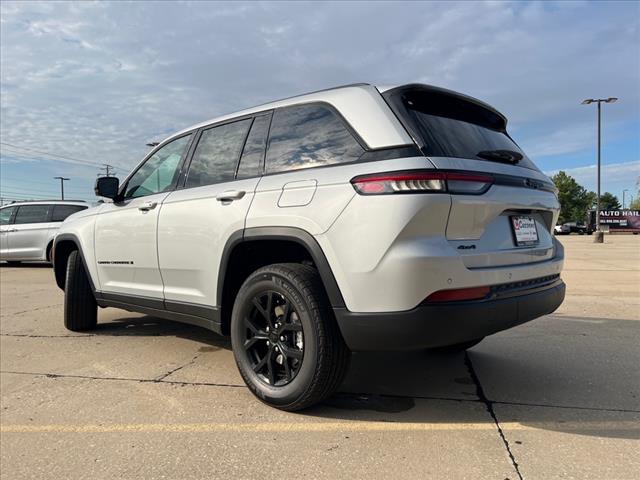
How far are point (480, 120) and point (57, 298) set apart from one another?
23.4ft

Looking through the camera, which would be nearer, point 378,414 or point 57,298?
point 378,414

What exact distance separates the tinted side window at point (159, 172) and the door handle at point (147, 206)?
0.46ft

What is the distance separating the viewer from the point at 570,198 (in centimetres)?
8625

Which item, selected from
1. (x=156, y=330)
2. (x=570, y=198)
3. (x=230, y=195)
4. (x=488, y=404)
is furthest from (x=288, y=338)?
(x=570, y=198)

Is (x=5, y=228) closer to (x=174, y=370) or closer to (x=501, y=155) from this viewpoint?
(x=174, y=370)

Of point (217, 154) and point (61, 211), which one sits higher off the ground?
point (217, 154)

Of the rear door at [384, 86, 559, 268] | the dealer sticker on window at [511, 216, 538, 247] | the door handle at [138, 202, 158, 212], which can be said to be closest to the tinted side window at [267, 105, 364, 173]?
the rear door at [384, 86, 559, 268]

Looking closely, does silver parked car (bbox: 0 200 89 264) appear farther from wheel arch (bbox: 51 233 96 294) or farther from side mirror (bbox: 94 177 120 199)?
side mirror (bbox: 94 177 120 199)

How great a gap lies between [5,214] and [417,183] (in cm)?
1406

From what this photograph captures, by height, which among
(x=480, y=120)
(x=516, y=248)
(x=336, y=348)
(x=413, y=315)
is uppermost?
(x=480, y=120)

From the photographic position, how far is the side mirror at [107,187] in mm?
4586

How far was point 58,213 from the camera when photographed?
13148 millimetres

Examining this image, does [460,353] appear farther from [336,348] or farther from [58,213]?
[58,213]

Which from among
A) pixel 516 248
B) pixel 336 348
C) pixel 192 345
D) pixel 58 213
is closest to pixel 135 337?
pixel 192 345
